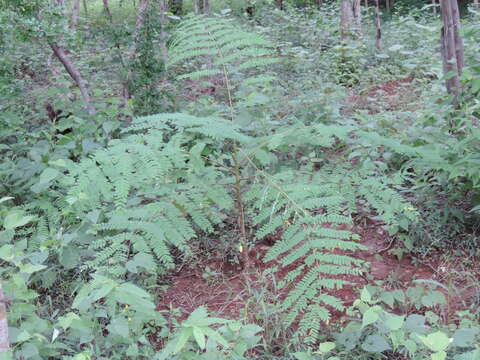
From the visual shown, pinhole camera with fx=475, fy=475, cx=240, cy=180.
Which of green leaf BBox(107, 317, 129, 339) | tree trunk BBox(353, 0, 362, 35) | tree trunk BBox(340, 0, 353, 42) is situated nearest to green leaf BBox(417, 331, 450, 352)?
green leaf BBox(107, 317, 129, 339)

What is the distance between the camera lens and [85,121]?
5.00 m

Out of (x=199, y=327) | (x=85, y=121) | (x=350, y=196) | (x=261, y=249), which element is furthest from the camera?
(x=85, y=121)

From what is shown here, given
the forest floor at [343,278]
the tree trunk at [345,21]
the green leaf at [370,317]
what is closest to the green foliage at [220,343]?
the forest floor at [343,278]

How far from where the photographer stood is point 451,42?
412 cm

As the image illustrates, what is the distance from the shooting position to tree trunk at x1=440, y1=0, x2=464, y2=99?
4.05 m

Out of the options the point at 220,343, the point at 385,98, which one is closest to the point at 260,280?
the point at 220,343

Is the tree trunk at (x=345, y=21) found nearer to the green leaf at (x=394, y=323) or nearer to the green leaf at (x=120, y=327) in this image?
the green leaf at (x=394, y=323)

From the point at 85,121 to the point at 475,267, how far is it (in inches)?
153

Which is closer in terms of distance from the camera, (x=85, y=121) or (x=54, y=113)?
(x=85, y=121)

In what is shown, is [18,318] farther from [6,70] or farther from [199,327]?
[6,70]

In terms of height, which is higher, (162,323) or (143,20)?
(143,20)

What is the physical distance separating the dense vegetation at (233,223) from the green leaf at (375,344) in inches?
0.5

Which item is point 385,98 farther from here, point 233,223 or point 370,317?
point 370,317

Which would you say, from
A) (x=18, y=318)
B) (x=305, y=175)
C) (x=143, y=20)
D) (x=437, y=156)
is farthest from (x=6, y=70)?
(x=437, y=156)
